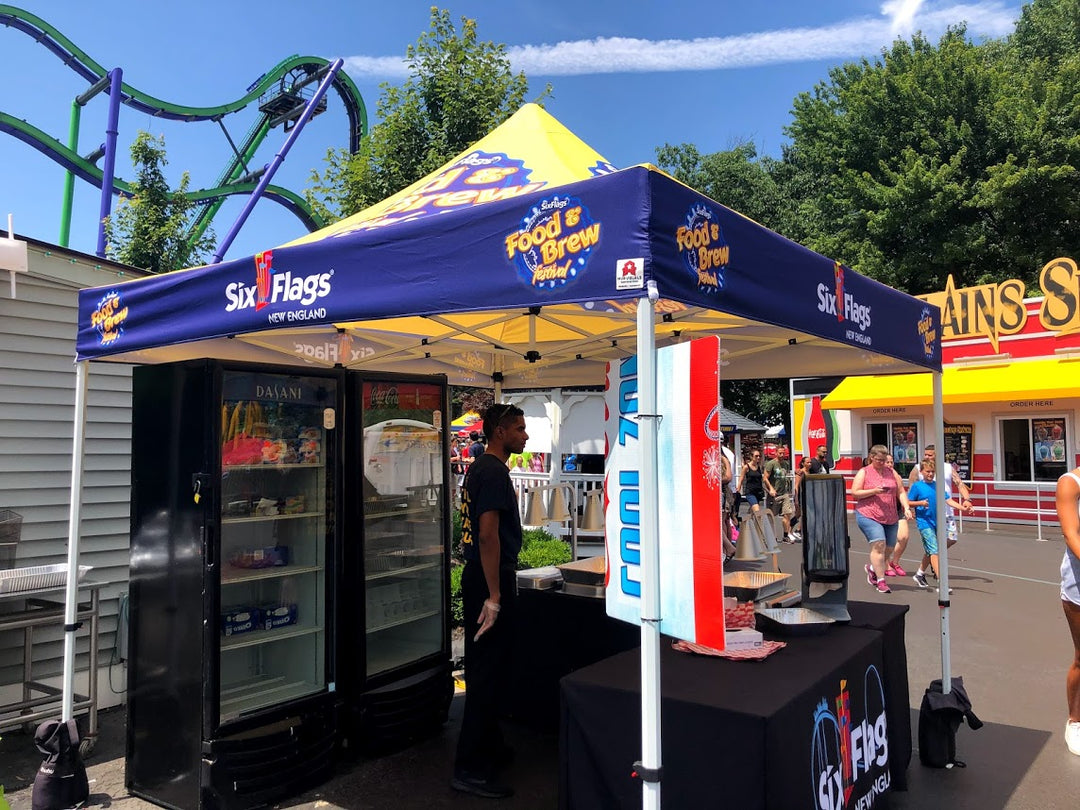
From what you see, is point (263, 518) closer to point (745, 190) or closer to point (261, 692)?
point (261, 692)

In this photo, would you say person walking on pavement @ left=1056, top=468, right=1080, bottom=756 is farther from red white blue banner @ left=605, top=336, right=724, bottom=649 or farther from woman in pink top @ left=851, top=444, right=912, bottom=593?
woman in pink top @ left=851, top=444, right=912, bottom=593

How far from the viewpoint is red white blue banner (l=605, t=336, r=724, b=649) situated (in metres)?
2.43

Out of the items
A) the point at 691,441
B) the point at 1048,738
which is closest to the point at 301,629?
the point at 691,441

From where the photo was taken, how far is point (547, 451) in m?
17.4

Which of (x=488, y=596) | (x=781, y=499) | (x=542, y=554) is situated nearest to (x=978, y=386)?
(x=781, y=499)

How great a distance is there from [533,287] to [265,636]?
2.89m

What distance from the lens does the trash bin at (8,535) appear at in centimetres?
496

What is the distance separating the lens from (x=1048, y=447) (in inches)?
669

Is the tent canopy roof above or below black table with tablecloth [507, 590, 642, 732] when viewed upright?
above

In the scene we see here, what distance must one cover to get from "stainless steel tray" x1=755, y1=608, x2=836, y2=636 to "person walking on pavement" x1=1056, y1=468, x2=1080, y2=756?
67.8 inches

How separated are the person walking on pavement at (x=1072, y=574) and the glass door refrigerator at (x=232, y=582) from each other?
4292 mm

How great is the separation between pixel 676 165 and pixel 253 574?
33384mm

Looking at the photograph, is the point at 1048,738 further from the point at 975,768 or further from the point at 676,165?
the point at 676,165

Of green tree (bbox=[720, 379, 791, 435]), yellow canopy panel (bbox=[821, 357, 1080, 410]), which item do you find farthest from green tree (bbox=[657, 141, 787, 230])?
yellow canopy panel (bbox=[821, 357, 1080, 410])
